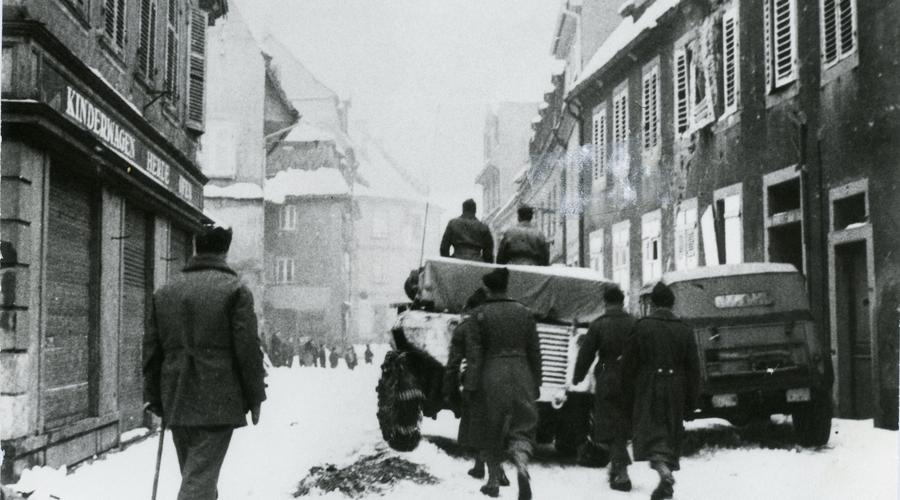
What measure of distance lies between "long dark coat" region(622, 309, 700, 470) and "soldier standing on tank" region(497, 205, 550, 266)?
8.85 ft

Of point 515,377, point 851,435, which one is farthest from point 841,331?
point 515,377

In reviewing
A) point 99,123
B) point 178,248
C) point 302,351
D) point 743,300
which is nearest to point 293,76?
point 302,351

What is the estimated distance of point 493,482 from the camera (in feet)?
28.4

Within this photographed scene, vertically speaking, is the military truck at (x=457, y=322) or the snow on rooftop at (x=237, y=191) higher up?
the snow on rooftop at (x=237, y=191)

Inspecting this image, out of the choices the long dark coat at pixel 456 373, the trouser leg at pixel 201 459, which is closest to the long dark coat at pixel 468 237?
the long dark coat at pixel 456 373

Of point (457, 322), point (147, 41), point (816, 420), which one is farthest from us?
point (147, 41)

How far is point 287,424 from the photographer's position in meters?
15.0

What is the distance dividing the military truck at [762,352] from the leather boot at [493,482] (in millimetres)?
3289

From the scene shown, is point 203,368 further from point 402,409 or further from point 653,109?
point 653,109

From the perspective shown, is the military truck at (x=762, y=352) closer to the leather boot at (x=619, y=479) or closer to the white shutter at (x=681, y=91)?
the leather boot at (x=619, y=479)

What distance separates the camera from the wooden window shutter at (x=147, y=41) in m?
14.1

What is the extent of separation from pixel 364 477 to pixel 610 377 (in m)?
2.27

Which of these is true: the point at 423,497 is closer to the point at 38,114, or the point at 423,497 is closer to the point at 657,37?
the point at 38,114

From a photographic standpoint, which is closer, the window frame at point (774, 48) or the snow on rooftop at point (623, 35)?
the window frame at point (774, 48)
